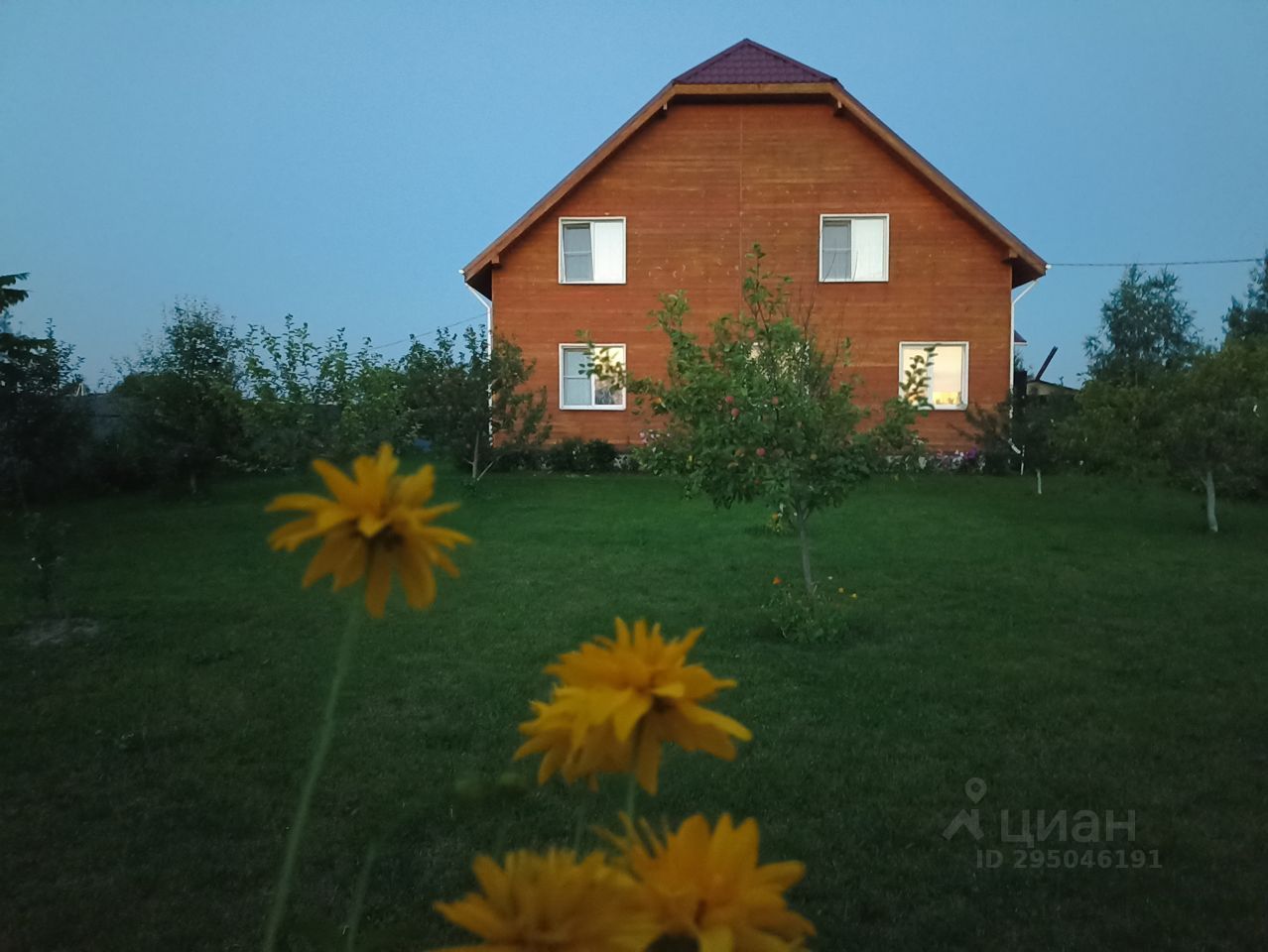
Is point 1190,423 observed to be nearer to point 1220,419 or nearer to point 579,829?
point 1220,419

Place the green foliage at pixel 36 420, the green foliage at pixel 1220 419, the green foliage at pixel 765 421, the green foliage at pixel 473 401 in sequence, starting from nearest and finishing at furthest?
1. the green foliage at pixel 765 421
2. the green foliage at pixel 1220 419
3. the green foliage at pixel 36 420
4. the green foliage at pixel 473 401

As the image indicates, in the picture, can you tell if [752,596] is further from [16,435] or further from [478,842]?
[16,435]

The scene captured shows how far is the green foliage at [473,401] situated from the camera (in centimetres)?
1462

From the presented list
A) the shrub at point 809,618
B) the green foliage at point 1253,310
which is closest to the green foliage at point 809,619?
the shrub at point 809,618

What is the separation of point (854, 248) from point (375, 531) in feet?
61.6

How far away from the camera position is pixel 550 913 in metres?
0.47

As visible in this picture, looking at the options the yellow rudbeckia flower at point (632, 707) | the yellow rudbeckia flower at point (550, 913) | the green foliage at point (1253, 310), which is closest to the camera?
the yellow rudbeckia flower at point (550, 913)

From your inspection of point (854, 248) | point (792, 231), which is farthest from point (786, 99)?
point (854, 248)

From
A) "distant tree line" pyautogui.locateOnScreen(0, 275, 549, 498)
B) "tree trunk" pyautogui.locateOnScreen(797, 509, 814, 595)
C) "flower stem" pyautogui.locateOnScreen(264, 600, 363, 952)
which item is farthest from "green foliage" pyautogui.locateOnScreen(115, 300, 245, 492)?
"flower stem" pyautogui.locateOnScreen(264, 600, 363, 952)

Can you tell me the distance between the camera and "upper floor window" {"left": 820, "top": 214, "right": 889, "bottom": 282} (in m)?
18.2

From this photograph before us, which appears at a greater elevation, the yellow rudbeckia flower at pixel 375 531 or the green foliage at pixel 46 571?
the yellow rudbeckia flower at pixel 375 531

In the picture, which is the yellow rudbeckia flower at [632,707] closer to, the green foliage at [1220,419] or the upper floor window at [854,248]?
the green foliage at [1220,419]

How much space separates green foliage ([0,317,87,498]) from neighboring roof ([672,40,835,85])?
1075 centimetres

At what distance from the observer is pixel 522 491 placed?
14.4m
